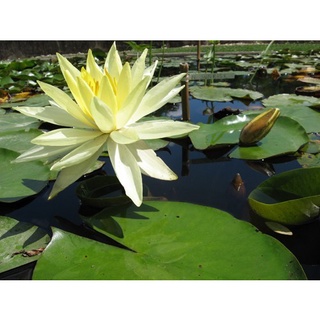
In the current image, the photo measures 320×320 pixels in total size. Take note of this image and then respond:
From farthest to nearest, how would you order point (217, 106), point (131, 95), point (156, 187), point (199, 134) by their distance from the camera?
point (217, 106) < point (199, 134) < point (156, 187) < point (131, 95)

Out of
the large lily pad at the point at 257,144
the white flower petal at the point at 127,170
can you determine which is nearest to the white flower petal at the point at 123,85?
the white flower petal at the point at 127,170

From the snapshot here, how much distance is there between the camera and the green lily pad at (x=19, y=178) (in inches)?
33.5

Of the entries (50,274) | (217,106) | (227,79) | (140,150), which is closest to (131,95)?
(140,150)

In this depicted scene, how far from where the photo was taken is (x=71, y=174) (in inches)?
29.4

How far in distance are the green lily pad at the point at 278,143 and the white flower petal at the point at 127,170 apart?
50 centimetres

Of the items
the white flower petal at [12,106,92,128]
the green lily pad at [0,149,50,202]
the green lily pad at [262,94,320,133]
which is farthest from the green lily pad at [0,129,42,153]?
the green lily pad at [262,94,320,133]

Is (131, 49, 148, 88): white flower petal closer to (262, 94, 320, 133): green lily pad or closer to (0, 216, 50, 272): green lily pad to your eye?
(0, 216, 50, 272): green lily pad

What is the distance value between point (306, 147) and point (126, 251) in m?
0.85

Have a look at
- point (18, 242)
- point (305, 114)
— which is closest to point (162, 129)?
point (18, 242)

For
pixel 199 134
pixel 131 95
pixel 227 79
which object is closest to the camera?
pixel 131 95

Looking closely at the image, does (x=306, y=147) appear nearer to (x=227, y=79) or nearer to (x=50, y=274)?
(x=50, y=274)

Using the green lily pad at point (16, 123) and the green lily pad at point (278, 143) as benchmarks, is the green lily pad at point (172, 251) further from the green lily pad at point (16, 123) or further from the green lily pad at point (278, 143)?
the green lily pad at point (16, 123)

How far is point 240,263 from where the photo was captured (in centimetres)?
60

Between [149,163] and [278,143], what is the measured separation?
61cm
